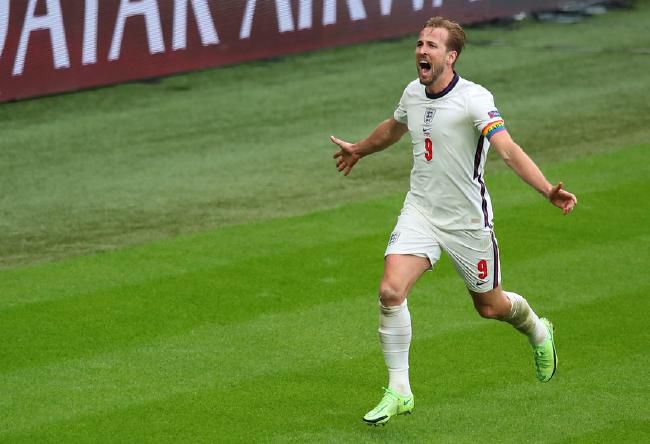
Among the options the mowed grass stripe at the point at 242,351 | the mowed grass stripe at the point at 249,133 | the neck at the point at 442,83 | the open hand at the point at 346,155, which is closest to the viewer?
the neck at the point at 442,83

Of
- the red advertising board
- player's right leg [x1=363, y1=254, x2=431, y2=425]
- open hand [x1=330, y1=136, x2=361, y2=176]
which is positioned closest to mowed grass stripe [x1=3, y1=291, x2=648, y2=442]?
player's right leg [x1=363, y1=254, x2=431, y2=425]

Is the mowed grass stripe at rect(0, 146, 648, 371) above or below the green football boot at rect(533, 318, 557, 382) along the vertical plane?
below

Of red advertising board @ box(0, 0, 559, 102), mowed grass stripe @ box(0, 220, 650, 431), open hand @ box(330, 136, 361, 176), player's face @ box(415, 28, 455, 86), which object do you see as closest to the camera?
player's face @ box(415, 28, 455, 86)

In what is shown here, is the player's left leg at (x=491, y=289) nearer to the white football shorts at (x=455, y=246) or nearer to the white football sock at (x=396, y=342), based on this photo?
the white football shorts at (x=455, y=246)

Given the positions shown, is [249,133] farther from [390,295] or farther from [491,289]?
[390,295]

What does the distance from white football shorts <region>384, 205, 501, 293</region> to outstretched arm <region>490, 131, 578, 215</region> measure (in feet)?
1.85

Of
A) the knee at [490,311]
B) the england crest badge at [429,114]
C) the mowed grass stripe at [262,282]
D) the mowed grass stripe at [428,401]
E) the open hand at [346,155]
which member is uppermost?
the england crest badge at [429,114]

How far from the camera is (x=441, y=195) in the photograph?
24.4ft

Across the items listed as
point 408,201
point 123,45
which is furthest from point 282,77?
point 408,201

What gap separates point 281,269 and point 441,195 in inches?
117

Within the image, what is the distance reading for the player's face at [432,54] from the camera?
726cm

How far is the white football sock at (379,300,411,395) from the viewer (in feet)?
23.7

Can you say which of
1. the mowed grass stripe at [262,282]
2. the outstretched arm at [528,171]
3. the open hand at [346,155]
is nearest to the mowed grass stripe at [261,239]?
the mowed grass stripe at [262,282]

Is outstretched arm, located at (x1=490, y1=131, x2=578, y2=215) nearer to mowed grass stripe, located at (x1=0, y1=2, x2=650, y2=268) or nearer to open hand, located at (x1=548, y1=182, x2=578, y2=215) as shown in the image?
open hand, located at (x1=548, y1=182, x2=578, y2=215)
